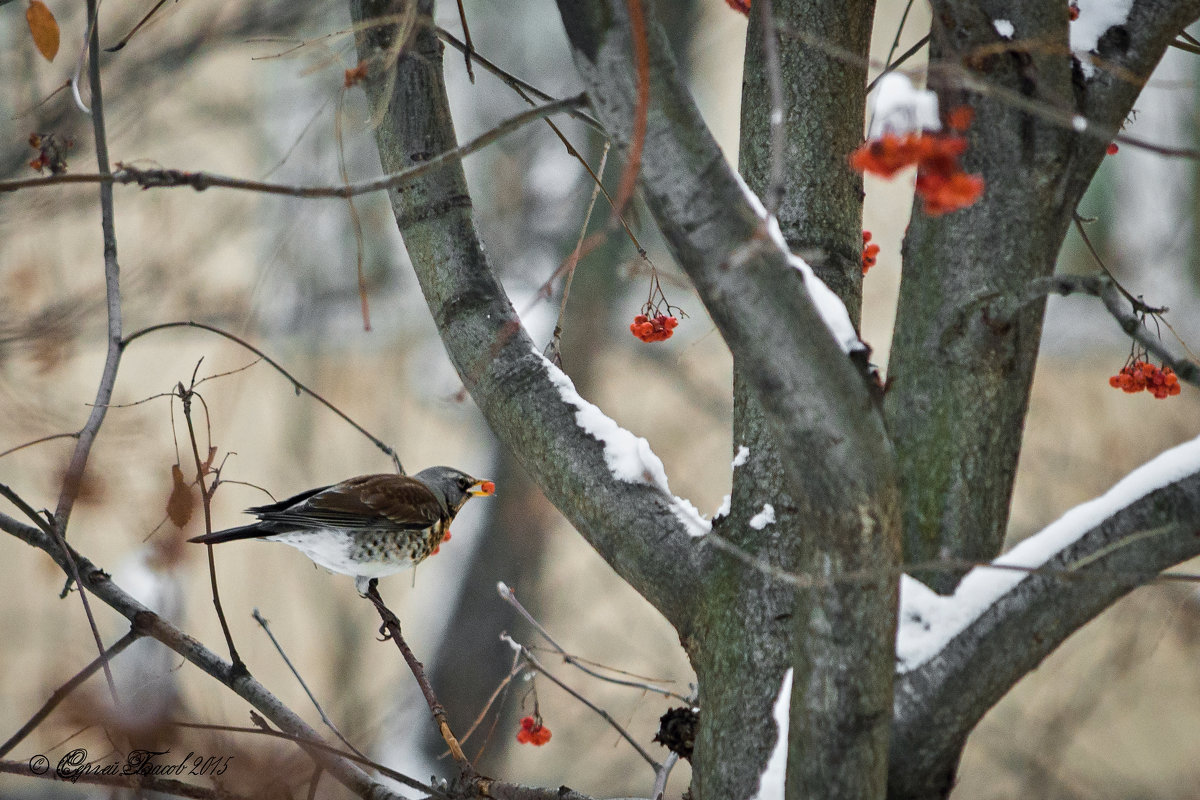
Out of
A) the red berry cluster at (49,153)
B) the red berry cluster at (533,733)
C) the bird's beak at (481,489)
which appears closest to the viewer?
the red berry cluster at (49,153)

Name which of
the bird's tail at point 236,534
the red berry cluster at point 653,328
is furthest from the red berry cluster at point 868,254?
the bird's tail at point 236,534

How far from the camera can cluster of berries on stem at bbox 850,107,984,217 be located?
86 cm

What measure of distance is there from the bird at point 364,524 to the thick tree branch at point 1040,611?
4.49 ft

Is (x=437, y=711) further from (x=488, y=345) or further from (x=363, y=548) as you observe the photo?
(x=363, y=548)

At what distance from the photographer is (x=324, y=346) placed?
5.00 meters

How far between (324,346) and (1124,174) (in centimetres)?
414

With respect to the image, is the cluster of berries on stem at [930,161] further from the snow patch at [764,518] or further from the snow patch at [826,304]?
the snow patch at [764,518]

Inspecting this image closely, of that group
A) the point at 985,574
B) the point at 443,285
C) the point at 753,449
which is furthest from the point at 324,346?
the point at 985,574

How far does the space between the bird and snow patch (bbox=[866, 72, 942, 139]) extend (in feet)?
5.11

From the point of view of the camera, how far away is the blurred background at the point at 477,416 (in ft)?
14.4

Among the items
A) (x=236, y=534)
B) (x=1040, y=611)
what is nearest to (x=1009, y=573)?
(x=1040, y=611)

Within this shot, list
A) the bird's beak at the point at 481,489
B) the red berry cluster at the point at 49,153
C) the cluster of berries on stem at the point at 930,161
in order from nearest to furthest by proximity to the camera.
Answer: the cluster of berries on stem at the point at 930,161 → the red berry cluster at the point at 49,153 → the bird's beak at the point at 481,489

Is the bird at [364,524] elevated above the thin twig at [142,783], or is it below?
above

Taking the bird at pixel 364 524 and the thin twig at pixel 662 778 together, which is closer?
the thin twig at pixel 662 778
